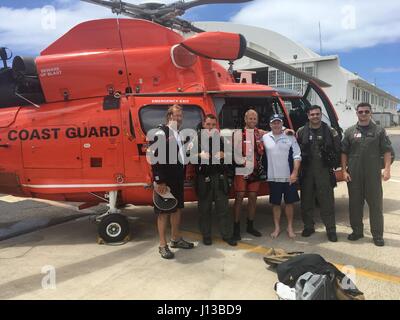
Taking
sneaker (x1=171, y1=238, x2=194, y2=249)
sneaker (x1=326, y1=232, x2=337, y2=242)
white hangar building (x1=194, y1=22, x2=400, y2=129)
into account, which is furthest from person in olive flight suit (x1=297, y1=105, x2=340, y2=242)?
white hangar building (x1=194, y1=22, x2=400, y2=129)

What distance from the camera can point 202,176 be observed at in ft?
17.2

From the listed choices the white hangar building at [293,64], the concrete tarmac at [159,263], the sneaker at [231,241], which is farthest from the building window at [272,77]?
the sneaker at [231,241]

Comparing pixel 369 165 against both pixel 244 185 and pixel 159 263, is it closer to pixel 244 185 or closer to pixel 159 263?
pixel 244 185

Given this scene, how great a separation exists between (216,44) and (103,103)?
1778mm

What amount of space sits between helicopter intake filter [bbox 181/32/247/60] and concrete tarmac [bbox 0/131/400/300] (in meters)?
2.53

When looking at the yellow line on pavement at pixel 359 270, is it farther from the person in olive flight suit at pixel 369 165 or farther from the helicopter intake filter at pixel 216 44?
the helicopter intake filter at pixel 216 44

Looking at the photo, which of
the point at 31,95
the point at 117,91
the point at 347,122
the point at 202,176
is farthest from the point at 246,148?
the point at 347,122

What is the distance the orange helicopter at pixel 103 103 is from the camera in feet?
18.1

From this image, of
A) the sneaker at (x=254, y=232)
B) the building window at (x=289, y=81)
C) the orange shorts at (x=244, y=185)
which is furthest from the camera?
the building window at (x=289, y=81)

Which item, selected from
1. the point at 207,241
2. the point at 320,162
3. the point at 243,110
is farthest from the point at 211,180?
the point at 243,110

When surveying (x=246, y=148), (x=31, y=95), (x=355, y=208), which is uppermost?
(x=31, y=95)

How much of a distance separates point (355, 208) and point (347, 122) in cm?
2283

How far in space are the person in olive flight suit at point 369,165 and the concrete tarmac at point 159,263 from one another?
41 centimetres
